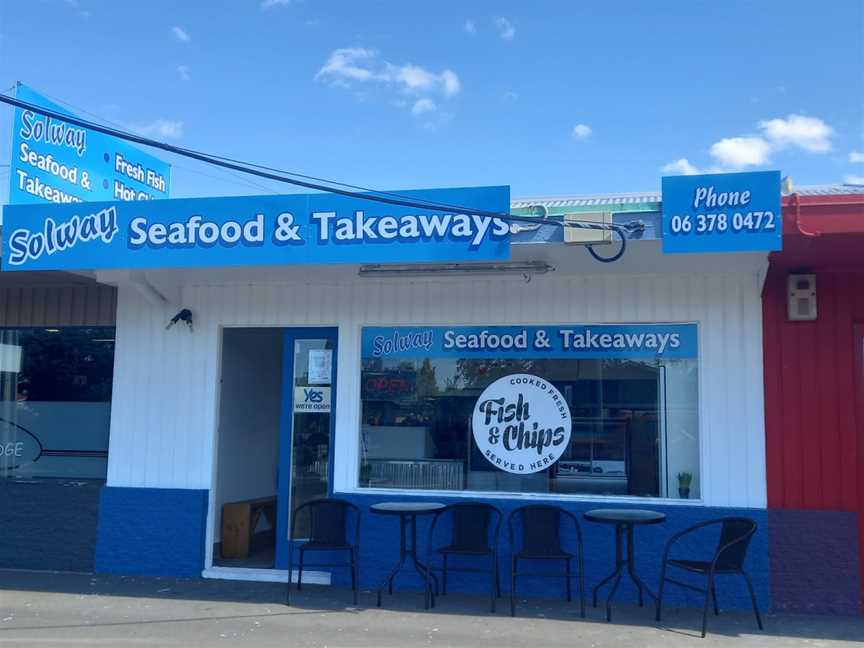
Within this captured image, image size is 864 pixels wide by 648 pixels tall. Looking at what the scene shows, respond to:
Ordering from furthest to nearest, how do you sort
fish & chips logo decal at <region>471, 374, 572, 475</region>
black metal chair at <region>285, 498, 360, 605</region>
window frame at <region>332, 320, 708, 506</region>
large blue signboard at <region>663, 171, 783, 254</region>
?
fish & chips logo decal at <region>471, 374, 572, 475</region> → black metal chair at <region>285, 498, 360, 605</region> → window frame at <region>332, 320, 708, 506</region> → large blue signboard at <region>663, 171, 783, 254</region>

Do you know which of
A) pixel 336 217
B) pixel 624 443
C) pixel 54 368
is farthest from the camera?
pixel 54 368

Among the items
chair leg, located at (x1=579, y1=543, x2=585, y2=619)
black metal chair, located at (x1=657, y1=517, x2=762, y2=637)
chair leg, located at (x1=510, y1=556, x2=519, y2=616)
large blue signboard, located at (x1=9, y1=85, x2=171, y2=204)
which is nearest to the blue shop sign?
black metal chair, located at (x1=657, y1=517, x2=762, y2=637)

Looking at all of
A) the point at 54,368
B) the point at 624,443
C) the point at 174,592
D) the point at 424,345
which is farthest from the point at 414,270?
the point at 54,368

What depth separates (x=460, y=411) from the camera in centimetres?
829

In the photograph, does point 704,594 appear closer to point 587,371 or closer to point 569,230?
point 587,371

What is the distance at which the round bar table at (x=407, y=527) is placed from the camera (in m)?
7.39

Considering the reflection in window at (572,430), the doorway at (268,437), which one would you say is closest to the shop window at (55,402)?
the doorway at (268,437)

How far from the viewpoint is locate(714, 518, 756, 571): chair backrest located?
22.0 feet

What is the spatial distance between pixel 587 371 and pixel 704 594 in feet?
7.14

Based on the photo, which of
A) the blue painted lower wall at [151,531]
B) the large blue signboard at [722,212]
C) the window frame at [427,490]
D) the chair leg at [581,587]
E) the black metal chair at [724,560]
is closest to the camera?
the large blue signboard at [722,212]

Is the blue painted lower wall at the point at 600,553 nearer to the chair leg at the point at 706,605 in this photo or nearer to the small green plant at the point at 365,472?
the small green plant at the point at 365,472

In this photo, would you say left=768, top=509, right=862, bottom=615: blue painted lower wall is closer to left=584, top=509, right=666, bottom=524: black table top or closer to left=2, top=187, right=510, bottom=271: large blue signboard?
left=584, top=509, right=666, bottom=524: black table top

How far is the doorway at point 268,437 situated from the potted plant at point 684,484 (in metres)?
3.32

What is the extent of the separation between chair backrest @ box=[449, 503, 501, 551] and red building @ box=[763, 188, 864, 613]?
96.2 inches
